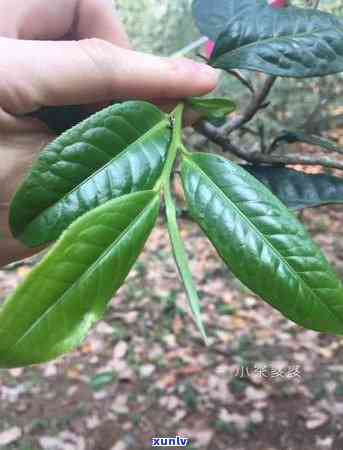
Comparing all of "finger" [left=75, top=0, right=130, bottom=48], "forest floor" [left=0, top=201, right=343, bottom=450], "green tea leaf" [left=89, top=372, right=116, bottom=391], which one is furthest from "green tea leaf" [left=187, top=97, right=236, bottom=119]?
"green tea leaf" [left=89, top=372, right=116, bottom=391]

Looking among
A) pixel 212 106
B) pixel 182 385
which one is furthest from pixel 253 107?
pixel 182 385

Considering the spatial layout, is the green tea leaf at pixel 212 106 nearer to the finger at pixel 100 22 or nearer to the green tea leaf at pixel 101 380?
the finger at pixel 100 22

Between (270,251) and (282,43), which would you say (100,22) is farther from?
(270,251)

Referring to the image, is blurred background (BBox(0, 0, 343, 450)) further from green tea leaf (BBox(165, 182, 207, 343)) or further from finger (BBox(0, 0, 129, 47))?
green tea leaf (BBox(165, 182, 207, 343))

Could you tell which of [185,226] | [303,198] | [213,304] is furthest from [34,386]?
[303,198]

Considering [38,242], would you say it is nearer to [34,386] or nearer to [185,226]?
[34,386]
